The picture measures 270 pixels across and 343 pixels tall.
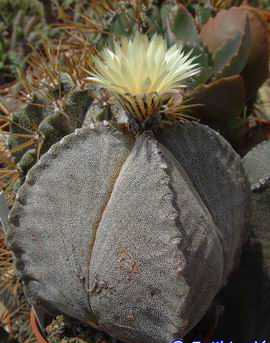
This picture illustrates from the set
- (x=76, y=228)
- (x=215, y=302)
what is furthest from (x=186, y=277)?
(x=215, y=302)

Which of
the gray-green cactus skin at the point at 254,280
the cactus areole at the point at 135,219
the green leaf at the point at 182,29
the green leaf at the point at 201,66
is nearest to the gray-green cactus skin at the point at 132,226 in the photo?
the cactus areole at the point at 135,219

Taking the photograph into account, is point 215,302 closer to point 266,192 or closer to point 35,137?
point 266,192

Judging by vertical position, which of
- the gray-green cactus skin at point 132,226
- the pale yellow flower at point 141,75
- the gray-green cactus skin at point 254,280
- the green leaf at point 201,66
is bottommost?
the gray-green cactus skin at point 254,280

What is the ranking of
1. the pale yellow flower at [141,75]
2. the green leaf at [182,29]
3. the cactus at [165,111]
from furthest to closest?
the green leaf at [182,29], the cactus at [165,111], the pale yellow flower at [141,75]

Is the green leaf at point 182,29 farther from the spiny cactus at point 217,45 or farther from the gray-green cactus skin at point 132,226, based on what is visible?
the gray-green cactus skin at point 132,226

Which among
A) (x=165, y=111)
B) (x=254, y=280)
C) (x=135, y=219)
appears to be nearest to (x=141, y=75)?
(x=165, y=111)

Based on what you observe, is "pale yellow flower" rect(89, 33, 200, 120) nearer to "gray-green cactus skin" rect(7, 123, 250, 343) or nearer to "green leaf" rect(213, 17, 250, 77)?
"gray-green cactus skin" rect(7, 123, 250, 343)

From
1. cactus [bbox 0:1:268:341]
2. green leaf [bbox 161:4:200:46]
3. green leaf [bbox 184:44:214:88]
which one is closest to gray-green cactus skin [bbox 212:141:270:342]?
cactus [bbox 0:1:268:341]
